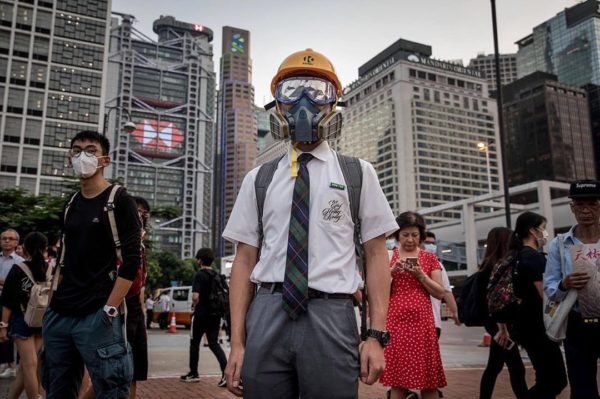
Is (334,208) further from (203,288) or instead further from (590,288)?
(203,288)

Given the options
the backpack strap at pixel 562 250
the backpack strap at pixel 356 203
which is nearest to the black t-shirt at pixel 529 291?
the backpack strap at pixel 562 250

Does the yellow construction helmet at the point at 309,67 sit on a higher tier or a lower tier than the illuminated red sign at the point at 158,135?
lower

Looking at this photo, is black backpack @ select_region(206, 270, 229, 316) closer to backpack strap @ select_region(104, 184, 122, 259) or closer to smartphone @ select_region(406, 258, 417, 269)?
smartphone @ select_region(406, 258, 417, 269)

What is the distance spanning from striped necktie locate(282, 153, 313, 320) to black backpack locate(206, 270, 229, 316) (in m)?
5.54

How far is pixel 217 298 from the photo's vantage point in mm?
7488

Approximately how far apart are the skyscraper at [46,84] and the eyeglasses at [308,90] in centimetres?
7281

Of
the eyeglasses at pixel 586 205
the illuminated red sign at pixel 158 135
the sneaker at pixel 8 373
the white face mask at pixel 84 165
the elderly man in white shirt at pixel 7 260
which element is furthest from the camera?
the illuminated red sign at pixel 158 135

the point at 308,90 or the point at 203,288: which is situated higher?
the point at 308,90

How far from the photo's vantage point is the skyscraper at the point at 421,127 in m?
148

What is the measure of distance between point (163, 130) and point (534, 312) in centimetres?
14688

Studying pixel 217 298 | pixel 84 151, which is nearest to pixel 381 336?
pixel 84 151

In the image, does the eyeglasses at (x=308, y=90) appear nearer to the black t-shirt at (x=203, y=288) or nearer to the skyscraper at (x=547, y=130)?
the black t-shirt at (x=203, y=288)

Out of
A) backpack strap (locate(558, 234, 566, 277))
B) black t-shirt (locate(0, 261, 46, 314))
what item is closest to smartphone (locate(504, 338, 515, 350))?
backpack strap (locate(558, 234, 566, 277))

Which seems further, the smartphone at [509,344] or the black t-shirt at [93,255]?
the smartphone at [509,344]
